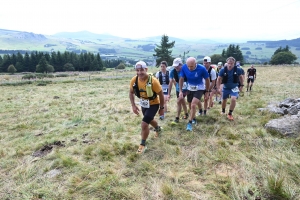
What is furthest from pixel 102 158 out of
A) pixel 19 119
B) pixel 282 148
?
pixel 19 119

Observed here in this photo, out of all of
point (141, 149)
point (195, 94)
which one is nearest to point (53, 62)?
point (195, 94)

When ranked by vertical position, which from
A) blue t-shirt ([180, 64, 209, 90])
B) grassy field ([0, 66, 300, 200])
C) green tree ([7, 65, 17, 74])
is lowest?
grassy field ([0, 66, 300, 200])

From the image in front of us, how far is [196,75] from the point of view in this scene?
20.2 ft

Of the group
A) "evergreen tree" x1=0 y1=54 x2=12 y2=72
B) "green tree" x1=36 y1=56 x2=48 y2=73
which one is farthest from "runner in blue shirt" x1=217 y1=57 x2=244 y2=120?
"evergreen tree" x1=0 y1=54 x2=12 y2=72

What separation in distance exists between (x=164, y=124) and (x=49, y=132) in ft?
14.0

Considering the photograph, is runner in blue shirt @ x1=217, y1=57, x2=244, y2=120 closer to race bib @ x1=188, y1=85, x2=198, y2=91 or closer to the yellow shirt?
race bib @ x1=188, y1=85, x2=198, y2=91

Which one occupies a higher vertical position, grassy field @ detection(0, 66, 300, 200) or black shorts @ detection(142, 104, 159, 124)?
black shorts @ detection(142, 104, 159, 124)

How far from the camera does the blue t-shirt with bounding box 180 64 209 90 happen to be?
6117mm

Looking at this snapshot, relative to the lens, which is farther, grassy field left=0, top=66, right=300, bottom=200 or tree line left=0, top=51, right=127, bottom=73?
tree line left=0, top=51, right=127, bottom=73

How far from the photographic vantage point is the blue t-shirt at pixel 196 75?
20.1 feet

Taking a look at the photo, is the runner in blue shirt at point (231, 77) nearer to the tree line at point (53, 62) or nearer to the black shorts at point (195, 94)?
the black shorts at point (195, 94)

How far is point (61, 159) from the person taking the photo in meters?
4.68

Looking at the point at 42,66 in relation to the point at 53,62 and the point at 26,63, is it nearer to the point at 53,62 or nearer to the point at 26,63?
the point at 53,62

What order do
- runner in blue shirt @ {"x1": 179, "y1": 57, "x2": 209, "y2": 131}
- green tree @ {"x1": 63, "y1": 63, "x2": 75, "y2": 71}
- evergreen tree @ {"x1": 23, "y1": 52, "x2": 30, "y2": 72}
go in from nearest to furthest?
runner in blue shirt @ {"x1": 179, "y1": 57, "x2": 209, "y2": 131} < evergreen tree @ {"x1": 23, "y1": 52, "x2": 30, "y2": 72} < green tree @ {"x1": 63, "y1": 63, "x2": 75, "y2": 71}
